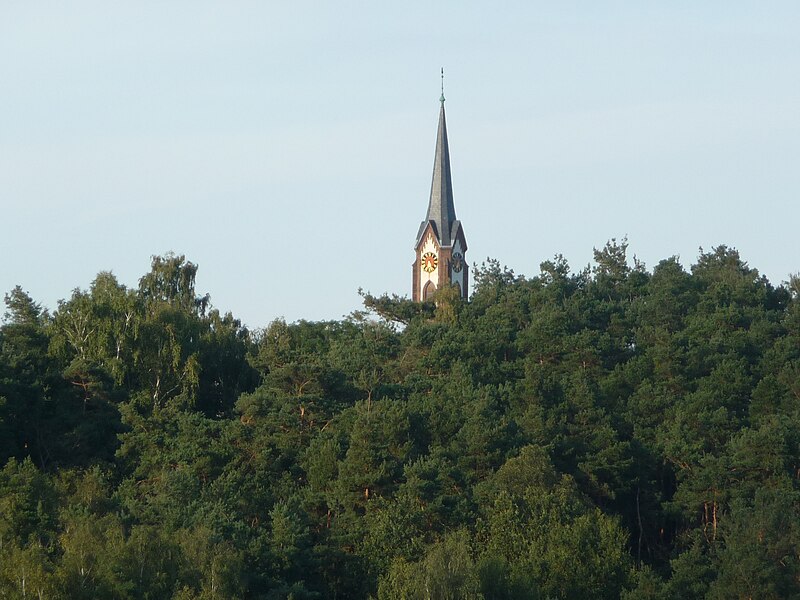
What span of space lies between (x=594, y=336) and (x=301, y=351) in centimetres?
1089

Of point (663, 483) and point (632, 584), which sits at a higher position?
point (663, 483)

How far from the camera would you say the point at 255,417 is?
47.1m

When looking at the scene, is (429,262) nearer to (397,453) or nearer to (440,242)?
(440,242)

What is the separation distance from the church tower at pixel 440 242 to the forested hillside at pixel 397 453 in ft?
64.7

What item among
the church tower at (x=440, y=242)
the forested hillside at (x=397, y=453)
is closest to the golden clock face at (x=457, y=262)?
the church tower at (x=440, y=242)

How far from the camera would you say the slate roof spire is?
88.8 meters

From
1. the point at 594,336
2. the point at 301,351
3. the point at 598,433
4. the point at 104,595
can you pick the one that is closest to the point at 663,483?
the point at 598,433

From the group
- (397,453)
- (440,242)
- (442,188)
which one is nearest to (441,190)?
(442,188)

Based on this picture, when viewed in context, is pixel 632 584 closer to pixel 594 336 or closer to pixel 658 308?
pixel 594 336

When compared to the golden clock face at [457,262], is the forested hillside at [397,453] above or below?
below

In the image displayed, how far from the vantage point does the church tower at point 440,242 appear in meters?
87.0

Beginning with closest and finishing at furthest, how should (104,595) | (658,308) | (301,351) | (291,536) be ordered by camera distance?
(104,595) < (291,536) < (301,351) < (658,308)

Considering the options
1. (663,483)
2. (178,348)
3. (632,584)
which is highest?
(178,348)

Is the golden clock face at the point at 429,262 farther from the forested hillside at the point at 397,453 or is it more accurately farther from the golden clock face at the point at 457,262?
the forested hillside at the point at 397,453
